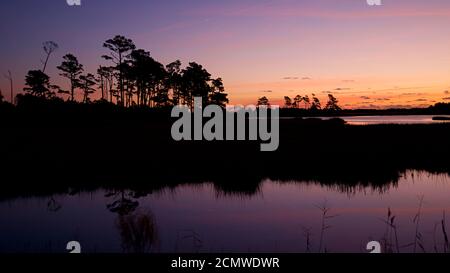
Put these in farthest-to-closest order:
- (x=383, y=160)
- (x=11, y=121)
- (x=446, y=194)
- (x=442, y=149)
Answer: (x=11, y=121)
(x=442, y=149)
(x=383, y=160)
(x=446, y=194)

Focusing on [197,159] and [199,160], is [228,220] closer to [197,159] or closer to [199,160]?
[199,160]

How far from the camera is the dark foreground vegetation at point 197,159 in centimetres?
1897

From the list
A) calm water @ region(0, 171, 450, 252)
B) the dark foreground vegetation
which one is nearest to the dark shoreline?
the dark foreground vegetation

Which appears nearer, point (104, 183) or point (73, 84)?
point (104, 183)

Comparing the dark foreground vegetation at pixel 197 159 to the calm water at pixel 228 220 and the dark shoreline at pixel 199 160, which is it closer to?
the dark shoreline at pixel 199 160

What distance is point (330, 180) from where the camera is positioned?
18469 millimetres

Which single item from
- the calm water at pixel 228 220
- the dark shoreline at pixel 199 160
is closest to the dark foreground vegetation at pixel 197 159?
the dark shoreline at pixel 199 160

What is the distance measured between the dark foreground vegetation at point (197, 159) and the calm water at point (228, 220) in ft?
5.35

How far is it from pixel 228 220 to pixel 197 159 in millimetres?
13032

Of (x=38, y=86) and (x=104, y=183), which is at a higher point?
(x=38, y=86)

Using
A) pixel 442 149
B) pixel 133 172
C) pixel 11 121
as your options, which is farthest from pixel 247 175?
pixel 11 121

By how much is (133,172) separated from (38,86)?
49.8m
